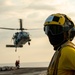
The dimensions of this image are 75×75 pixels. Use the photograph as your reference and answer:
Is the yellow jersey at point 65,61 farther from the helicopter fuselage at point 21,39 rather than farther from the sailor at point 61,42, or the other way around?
the helicopter fuselage at point 21,39

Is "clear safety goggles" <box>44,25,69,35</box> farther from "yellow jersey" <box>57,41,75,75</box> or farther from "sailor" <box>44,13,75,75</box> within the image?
"yellow jersey" <box>57,41,75,75</box>

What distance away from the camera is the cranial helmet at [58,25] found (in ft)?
16.1

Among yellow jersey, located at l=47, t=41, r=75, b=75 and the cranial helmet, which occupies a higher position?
the cranial helmet

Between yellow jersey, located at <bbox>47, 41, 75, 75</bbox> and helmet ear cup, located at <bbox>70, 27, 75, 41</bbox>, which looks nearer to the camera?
yellow jersey, located at <bbox>47, 41, 75, 75</bbox>

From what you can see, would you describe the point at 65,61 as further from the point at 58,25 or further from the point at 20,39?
the point at 20,39

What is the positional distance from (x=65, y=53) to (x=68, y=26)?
496 mm

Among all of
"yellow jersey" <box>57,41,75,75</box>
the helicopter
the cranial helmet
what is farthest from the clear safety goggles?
the helicopter

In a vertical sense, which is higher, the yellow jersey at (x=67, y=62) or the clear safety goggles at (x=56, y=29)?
the clear safety goggles at (x=56, y=29)

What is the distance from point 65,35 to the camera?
4.97 meters

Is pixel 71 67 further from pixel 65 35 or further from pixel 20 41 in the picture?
pixel 20 41

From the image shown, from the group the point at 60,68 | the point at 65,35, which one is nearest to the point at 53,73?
the point at 60,68

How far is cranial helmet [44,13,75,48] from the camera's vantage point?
193 inches

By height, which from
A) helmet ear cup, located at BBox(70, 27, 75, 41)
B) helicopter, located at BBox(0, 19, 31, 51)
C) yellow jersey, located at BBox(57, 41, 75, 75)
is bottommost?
helicopter, located at BBox(0, 19, 31, 51)

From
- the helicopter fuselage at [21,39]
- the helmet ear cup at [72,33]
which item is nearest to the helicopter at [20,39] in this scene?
the helicopter fuselage at [21,39]
